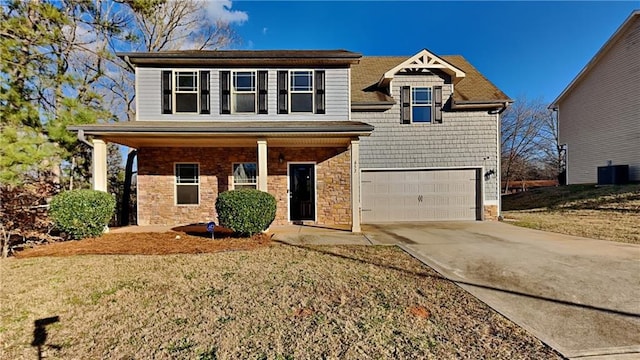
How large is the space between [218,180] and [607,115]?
20001mm

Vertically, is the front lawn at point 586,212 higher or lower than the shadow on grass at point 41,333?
higher

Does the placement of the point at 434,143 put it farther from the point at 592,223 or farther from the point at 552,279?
the point at 552,279

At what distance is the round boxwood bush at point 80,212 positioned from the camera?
22.5 feet

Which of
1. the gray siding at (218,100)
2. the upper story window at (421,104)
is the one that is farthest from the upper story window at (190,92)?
the upper story window at (421,104)

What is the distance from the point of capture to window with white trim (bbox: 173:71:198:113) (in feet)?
32.0

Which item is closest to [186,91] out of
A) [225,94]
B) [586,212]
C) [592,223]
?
[225,94]

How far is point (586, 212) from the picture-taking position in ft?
38.8

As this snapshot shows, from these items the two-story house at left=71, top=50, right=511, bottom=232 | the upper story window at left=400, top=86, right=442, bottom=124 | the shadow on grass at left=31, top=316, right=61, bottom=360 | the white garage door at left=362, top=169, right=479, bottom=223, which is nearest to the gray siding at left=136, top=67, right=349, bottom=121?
the two-story house at left=71, top=50, right=511, bottom=232

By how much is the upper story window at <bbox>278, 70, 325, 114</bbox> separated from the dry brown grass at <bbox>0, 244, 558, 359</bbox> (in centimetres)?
601

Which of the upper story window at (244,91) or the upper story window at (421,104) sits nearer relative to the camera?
the upper story window at (244,91)

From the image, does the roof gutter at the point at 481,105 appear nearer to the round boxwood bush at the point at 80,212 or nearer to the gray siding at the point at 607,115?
the gray siding at the point at 607,115

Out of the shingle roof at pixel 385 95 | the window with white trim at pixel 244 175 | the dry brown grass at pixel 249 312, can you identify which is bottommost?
the dry brown grass at pixel 249 312

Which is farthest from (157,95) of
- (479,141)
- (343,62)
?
(479,141)

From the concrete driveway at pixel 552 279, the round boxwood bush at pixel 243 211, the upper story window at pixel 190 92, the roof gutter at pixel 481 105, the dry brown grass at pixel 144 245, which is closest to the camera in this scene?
the concrete driveway at pixel 552 279
